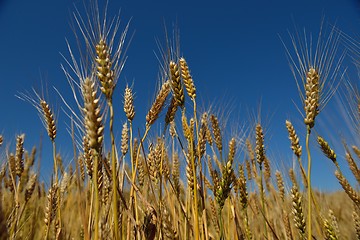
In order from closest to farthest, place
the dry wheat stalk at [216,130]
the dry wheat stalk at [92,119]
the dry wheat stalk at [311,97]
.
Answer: the dry wheat stalk at [92,119] → the dry wheat stalk at [311,97] → the dry wheat stalk at [216,130]

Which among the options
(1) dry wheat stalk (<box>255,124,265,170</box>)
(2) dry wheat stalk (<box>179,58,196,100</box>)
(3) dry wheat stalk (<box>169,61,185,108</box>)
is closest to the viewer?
(3) dry wheat stalk (<box>169,61,185,108</box>)

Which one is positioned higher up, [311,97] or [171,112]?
[171,112]

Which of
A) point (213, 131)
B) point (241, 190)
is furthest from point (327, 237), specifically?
point (213, 131)

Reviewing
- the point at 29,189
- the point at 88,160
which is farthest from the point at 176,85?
the point at 29,189

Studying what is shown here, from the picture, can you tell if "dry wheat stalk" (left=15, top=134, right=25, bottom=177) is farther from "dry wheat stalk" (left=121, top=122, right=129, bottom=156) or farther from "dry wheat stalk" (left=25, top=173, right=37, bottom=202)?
"dry wheat stalk" (left=121, top=122, right=129, bottom=156)

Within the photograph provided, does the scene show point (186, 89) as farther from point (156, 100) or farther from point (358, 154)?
point (358, 154)

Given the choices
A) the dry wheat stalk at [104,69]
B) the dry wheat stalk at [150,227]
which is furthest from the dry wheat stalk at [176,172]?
the dry wheat stalk at [104,69]

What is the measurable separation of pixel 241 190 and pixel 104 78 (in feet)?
4.81

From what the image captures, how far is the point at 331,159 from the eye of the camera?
2.71m

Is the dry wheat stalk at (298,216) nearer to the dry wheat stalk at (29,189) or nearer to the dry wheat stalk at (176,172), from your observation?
the dry wheat stalk at (176,172)

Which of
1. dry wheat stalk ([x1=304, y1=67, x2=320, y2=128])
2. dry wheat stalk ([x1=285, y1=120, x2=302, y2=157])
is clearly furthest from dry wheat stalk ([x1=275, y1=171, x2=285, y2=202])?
dry wheat stalk ([x1=304, y1=67, x2=320, y2=128])

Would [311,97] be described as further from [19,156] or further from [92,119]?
[19,156]

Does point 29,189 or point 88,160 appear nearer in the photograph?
point 88,160

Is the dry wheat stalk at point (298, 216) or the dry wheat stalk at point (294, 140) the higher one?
the dry wheat stalk at point (294, 140)
